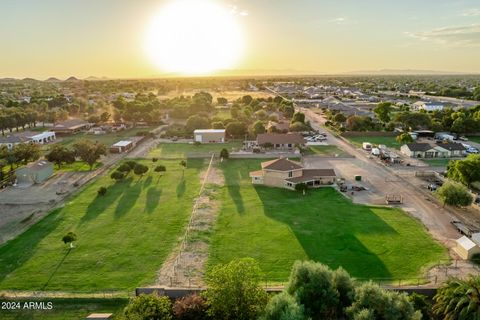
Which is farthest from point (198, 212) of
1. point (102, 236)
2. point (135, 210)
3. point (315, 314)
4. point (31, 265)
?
point (315, 314)

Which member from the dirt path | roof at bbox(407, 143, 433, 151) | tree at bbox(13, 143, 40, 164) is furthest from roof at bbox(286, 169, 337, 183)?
tree at bbox(13, 143, 40, 164)

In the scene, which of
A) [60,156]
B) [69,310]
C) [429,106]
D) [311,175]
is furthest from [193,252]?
[429,106]

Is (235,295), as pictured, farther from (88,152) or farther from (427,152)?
(427,152)

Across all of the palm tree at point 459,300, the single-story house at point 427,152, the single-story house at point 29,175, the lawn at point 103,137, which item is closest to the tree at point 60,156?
the single-story house at point 29,175

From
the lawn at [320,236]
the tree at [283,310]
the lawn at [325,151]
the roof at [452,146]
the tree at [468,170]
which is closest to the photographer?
the tree at [283,310]

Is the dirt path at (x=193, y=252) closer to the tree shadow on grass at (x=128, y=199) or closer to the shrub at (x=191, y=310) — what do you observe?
the shrub at (x=191, y=310)

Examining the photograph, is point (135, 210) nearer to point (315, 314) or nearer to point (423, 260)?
point (315, 314)
